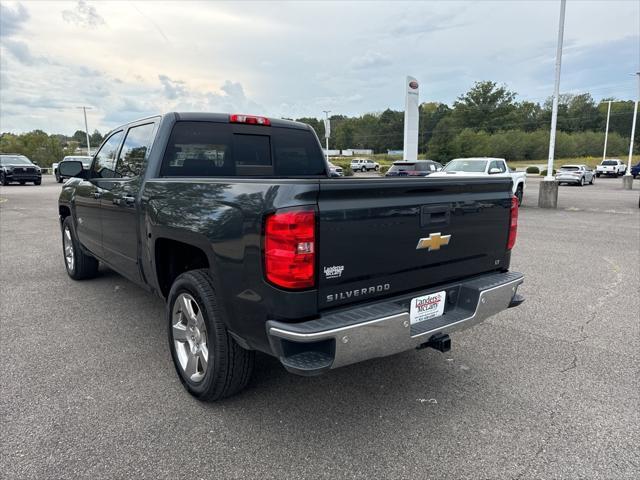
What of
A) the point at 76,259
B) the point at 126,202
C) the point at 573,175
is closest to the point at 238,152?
the point at 126,202

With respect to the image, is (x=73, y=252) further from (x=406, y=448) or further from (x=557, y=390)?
(x=557, y=390)

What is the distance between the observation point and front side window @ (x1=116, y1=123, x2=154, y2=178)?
385cm

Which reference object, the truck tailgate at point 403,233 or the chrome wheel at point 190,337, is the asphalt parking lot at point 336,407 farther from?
the truck tailgate at point 403,233

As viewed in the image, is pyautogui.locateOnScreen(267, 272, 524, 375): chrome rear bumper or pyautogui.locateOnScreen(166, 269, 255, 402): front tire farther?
pyautogui.locateOnScreen(166, 269, 255, 402): front tire

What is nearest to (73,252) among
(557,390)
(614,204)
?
(557,390)

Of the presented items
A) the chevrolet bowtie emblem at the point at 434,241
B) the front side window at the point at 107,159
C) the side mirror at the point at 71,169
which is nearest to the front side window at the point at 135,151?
the front side window at the point at 107,159

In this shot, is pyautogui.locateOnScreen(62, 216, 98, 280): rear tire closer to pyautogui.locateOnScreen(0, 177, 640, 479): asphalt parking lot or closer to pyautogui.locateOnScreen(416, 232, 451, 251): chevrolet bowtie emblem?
pyautogui.locateOnScreen(0, 177, 640, 479): asphalt parking lot

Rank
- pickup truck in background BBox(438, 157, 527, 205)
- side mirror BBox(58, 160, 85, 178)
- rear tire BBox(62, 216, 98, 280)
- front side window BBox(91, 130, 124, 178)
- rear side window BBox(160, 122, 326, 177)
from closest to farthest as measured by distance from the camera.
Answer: rear side window BBox(160, 122, 326, 177) → front side window BBox(91, 130, 124, 178) → side mirror BBox(58, 160, 85, 178) → rear tire BBox(62, 216, 98, 280) → pickup truck in background BBox(438, 157, 527, 205)

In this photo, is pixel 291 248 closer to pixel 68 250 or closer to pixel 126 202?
pixel 126 202

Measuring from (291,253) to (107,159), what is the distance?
3.51 metres

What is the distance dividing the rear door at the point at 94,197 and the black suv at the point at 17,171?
26.3 meters

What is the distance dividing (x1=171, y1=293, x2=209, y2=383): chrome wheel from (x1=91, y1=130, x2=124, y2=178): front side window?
1934 mm

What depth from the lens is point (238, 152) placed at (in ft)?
13.3

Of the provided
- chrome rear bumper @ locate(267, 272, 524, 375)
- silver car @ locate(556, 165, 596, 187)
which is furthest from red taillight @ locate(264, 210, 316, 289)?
silver car @ locate(556, 165, 596, 187)
